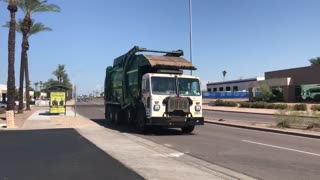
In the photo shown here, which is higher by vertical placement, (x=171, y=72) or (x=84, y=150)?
(x=171, y=72)

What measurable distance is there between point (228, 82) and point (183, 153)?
117 m

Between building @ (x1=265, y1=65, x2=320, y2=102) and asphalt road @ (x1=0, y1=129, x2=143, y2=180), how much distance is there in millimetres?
53013

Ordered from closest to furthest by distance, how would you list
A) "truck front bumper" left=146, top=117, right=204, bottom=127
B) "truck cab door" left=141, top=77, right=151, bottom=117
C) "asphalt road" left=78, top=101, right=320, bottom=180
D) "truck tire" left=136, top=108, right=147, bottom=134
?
"asphalt road" left=78, top=101, right=320, bottom=180 → "truck front bumper" left=146, top=117, right=204, bottom=127 → "truck cab door" left=141, top=77, right=151, bottom=117 → "truck tire" left=136, top=108, right=147, bottom=134

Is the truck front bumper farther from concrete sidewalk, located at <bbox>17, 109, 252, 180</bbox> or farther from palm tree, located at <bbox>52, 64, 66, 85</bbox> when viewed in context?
palm tree, located at <bbox>52, 64, 66, 85</bbox>

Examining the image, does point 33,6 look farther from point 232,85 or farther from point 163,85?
point 232,85

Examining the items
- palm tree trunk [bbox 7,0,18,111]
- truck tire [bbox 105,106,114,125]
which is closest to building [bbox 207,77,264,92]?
palm tree trunk [bbox 7,0,18,111]

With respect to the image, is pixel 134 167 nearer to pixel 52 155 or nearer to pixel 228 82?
pixel 52 155

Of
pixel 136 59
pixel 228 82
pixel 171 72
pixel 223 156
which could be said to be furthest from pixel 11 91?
pixel 228 82

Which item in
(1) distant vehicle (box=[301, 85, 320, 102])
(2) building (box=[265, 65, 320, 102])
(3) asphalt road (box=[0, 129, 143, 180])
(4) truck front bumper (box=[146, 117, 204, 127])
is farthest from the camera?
(2) building (box=[265, 65, 320, 102])

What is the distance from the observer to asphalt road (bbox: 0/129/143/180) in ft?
34.6

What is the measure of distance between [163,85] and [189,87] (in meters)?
1.22

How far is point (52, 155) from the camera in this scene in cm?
1402

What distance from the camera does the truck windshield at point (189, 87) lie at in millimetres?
21781

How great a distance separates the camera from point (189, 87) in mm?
22000
